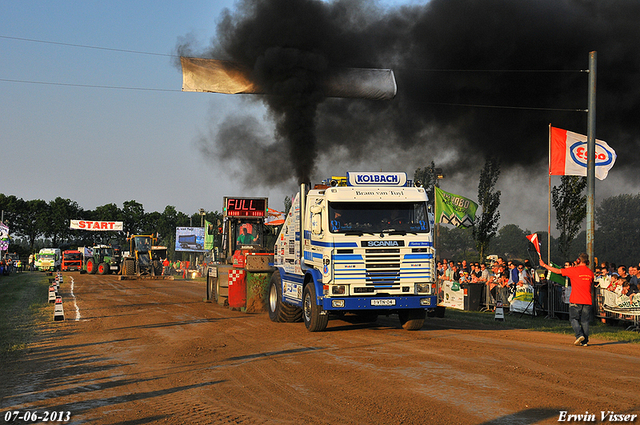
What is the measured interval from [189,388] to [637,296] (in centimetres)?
1170

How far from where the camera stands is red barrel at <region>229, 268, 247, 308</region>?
58.1ft

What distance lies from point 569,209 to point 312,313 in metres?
26.0

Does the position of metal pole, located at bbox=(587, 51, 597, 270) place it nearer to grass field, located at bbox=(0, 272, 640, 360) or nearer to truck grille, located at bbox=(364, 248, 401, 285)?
grass field, located at bbox=(0, 272, 640, 360)

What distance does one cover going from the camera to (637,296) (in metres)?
14.4

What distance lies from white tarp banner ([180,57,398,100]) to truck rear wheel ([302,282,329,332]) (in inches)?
375

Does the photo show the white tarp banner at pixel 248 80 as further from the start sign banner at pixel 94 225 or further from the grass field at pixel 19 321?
the start sign banner at pixel 94 225

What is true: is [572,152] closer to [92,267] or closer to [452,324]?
[452,324]

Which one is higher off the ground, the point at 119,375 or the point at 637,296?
the point at 637,296

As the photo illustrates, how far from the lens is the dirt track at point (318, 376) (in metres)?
6.53

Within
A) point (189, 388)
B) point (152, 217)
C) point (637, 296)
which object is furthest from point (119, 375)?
point (152, 217)

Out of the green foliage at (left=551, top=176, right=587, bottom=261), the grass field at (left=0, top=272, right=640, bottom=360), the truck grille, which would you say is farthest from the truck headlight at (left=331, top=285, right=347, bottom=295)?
the green foliage at (left=551, top=176, right=587, bottom=261)

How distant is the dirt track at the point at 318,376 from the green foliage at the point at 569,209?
22.3 m

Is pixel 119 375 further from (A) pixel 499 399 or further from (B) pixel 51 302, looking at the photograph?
(B) pixel 51 302

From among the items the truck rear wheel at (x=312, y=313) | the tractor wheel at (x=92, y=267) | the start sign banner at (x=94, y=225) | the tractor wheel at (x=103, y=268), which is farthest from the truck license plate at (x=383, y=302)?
the start sign banner at (x=94, y=225)
